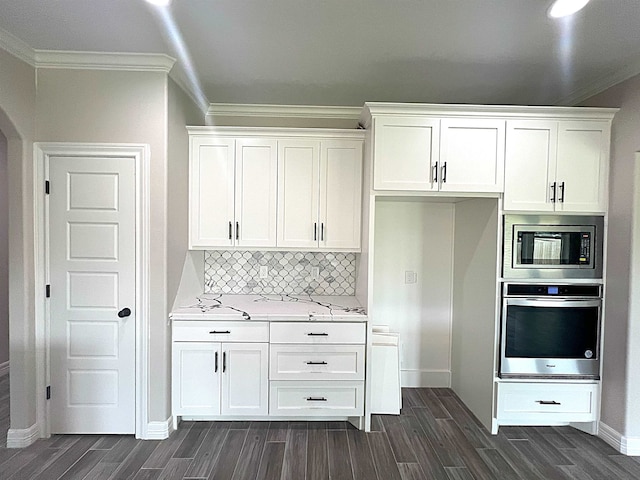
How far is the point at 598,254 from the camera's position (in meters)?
2.74

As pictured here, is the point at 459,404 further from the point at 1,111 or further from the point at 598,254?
Answer: the point at 1,111

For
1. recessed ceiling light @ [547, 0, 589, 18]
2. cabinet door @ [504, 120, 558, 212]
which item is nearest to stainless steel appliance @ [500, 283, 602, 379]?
cabinet door @ [504, 120, 558, 212]

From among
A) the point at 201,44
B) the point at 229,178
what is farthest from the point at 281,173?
the point at 201,44

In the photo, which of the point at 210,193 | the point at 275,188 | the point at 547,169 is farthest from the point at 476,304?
the point at 210,193

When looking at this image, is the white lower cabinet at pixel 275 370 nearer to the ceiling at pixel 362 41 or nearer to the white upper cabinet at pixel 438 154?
the white upper cabinet at pixel 438 154

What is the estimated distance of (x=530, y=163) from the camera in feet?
8.91

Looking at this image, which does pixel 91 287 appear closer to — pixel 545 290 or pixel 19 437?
pixel 19 437

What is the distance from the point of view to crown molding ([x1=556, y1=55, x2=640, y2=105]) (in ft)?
8.46

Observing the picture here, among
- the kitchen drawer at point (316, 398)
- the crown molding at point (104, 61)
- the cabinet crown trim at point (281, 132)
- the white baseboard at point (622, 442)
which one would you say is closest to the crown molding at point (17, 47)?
the crown molding at point (104, 61)

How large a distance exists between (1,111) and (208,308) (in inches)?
75.6

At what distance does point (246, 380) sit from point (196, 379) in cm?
39

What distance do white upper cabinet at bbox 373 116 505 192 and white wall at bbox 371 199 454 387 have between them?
2.76ft

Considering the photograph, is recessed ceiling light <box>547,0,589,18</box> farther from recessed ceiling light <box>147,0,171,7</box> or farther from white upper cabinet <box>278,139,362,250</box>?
recessed ceiling light <box>147,0,171,7</box>

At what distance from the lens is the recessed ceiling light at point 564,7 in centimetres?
187
